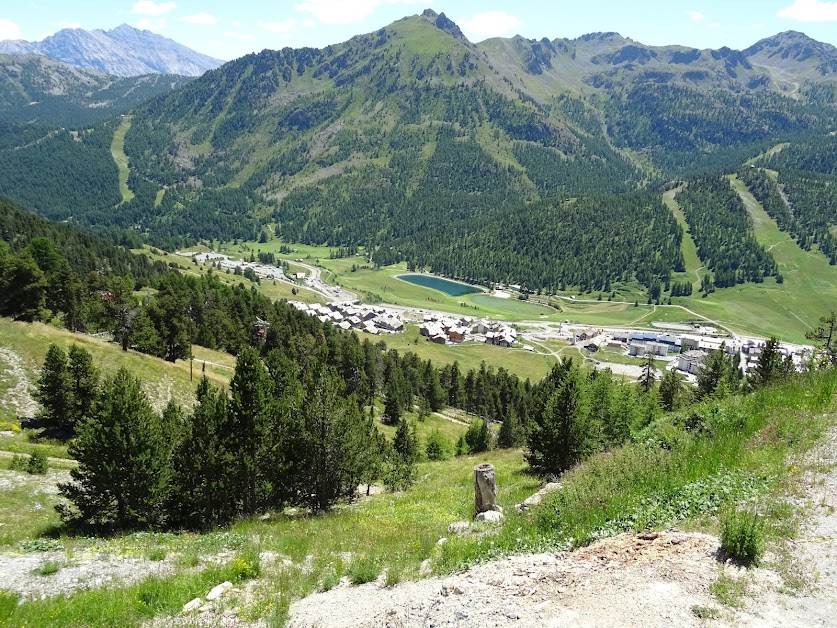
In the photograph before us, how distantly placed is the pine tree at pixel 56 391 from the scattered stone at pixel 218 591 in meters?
42.8

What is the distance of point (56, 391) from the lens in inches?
1820

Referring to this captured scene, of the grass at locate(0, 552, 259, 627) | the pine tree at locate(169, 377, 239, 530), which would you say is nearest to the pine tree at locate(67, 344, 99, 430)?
the pine tree at locate(169, 377, 239, 530)

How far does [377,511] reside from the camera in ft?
87.9

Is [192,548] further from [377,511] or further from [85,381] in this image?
[85,381]

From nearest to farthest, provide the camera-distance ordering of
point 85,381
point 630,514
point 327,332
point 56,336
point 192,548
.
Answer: point 630,514, point 192,548, point 85,381, point 56,336, point 327,332

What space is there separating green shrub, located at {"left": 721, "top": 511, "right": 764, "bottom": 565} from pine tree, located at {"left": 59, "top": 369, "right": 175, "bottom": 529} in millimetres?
27067

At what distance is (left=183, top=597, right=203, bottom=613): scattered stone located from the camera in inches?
490

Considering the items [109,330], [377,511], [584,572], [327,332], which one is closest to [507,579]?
[584,572]

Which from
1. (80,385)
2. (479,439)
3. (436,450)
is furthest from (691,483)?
(436,450)

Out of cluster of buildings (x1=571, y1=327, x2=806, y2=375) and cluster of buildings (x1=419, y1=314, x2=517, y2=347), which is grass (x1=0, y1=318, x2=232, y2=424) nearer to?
cluster of buildings (x1=419, y1=314, x2=517, y2=347)

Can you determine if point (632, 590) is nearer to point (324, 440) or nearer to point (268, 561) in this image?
point (268, 561)

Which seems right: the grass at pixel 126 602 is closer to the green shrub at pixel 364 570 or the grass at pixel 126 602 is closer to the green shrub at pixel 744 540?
the green shrub at pixel 364 570

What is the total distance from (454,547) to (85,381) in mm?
48017

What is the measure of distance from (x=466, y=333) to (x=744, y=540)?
183 m
